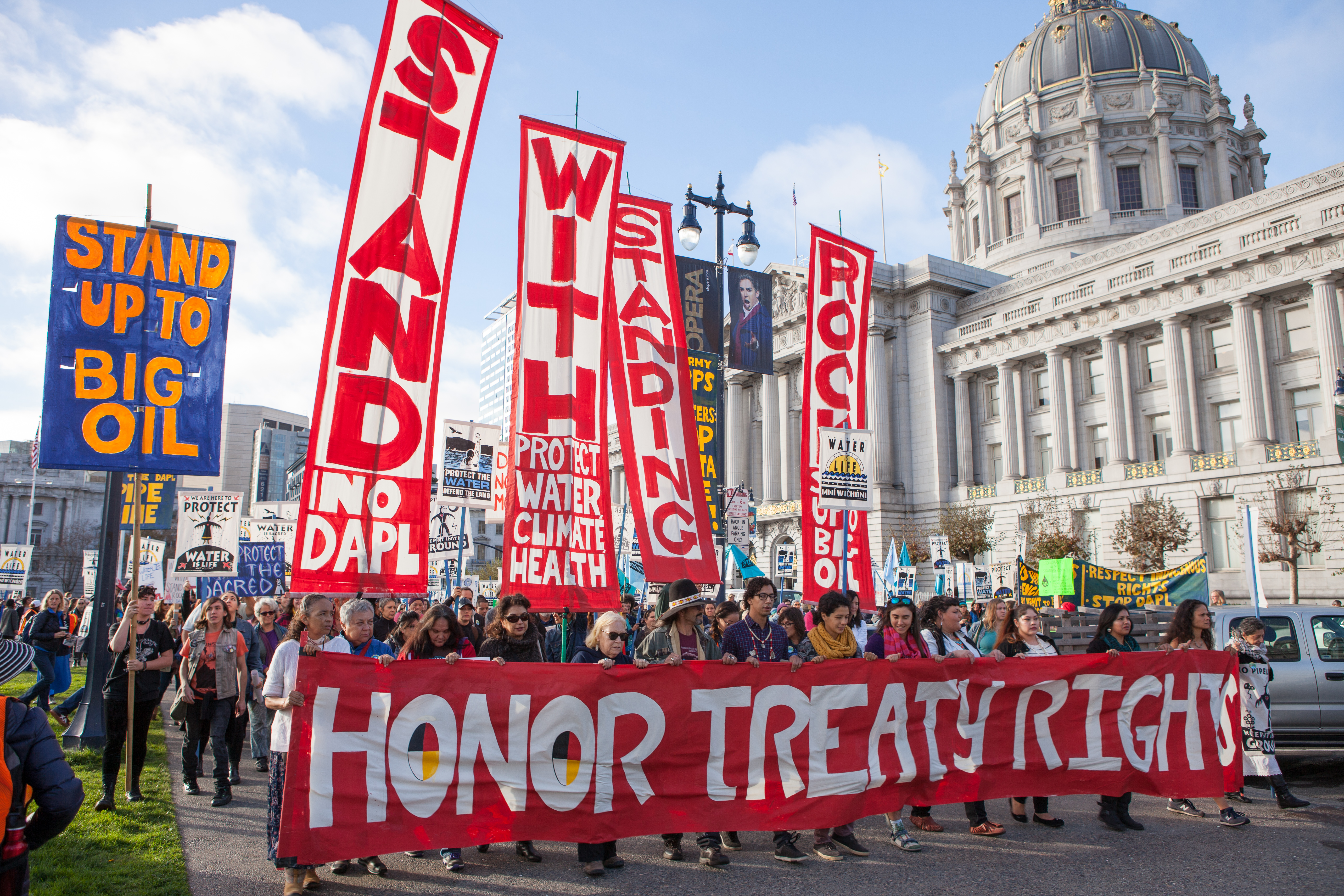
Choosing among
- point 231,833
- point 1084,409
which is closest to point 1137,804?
point 231,833

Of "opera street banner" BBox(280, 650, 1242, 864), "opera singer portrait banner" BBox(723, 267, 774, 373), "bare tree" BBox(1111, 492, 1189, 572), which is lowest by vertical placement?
"opera street banner" BBox(280, 650, 1242, 864)

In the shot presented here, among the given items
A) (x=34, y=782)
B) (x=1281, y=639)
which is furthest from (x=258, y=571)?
(x=1281, y=639)

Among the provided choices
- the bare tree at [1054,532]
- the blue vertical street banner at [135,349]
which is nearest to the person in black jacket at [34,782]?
the blue vertical street banner at [135,349]

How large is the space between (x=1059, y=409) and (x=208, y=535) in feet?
135

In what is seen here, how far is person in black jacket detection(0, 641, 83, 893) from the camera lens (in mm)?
2789

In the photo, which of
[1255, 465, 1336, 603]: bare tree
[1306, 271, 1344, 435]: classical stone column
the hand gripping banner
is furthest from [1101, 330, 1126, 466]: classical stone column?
the hand gripping banner

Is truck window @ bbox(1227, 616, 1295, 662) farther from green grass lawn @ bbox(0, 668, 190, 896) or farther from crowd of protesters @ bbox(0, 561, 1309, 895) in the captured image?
green grass lawn @ bbox(0, 668, 190, 896)

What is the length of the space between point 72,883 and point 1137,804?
855cm

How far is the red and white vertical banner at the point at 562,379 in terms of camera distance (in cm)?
838

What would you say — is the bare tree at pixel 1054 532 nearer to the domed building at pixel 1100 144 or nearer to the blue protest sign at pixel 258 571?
the domed building at pixel 1100 144

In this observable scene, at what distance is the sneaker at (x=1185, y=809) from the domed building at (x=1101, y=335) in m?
13.8

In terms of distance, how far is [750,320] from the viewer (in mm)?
18203

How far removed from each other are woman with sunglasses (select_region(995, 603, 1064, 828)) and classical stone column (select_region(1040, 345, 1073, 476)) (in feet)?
131

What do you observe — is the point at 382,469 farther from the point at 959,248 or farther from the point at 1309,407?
the point at 959,248
